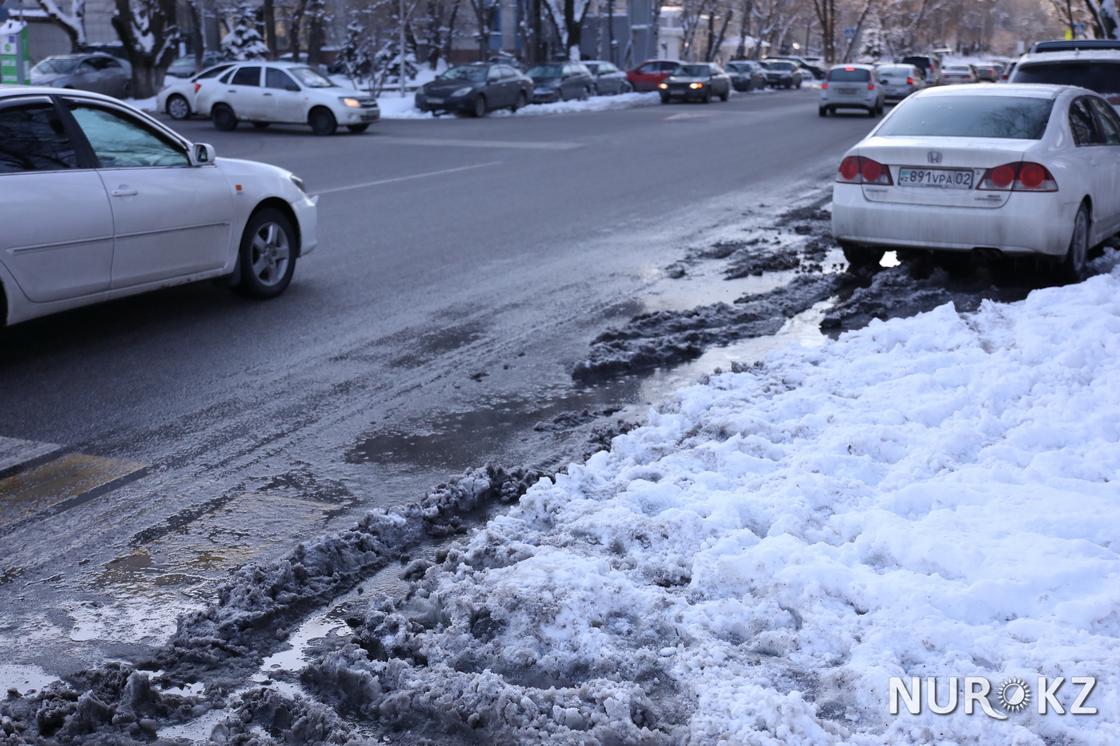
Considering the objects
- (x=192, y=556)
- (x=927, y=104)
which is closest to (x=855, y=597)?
(x=192, y=556)

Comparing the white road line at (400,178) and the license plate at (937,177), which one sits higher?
the license plate at (937,177)

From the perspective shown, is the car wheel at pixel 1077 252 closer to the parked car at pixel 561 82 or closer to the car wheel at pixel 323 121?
the car wheel at pixel 323 121

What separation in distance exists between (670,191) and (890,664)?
41.9 feet

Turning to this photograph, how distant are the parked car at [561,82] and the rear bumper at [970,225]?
118ft

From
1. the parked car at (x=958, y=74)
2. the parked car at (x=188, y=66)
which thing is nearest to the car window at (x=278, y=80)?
the parked car at (x=188, y=66)

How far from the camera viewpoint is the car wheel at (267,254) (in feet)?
28.7

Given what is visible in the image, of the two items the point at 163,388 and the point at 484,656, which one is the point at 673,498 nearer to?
the point at 484,656

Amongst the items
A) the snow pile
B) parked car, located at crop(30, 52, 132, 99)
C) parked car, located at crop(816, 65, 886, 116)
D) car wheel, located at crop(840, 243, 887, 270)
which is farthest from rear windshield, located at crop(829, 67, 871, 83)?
the snow pile

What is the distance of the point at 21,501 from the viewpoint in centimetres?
504

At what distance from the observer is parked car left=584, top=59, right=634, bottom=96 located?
49.5 metres

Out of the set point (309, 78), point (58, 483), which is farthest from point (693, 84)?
point (58, 483)

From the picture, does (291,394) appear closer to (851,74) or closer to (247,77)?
(247,77)

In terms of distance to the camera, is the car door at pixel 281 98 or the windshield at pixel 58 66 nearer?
the car door at pixel 281 98

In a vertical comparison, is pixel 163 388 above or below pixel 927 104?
below
